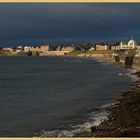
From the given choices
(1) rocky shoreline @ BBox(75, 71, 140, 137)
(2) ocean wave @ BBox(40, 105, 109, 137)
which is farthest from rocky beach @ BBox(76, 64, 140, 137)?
(2) ocean wave @ BBox(40, 105, 109, 137)

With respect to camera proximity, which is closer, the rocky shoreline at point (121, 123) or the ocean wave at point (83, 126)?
the rocky shoreline at point (121, 123)

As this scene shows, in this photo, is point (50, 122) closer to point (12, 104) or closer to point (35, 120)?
point (35, 120)

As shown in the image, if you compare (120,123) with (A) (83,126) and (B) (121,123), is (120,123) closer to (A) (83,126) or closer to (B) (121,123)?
(B) (121,123)

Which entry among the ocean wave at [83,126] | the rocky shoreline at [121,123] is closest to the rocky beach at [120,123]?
the rocky shoreline at [121,123]

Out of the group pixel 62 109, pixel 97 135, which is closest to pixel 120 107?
pixel 62 109

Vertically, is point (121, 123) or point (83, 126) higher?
point (121, 123)

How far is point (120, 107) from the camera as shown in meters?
24.1

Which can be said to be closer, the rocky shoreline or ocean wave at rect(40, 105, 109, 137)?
the rocky shoreline

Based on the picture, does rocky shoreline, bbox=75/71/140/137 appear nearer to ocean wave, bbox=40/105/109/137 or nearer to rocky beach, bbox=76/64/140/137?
rocky beach, bbox=76/64/140/137

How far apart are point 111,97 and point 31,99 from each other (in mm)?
5432

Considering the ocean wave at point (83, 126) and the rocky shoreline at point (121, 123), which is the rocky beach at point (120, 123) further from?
the ocean wave at point (83, 126)

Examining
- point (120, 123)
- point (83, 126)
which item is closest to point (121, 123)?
point (120, 123)

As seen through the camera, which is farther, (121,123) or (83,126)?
(83,126)

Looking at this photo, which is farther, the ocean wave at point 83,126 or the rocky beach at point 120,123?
the ocean wave at point 83,126
